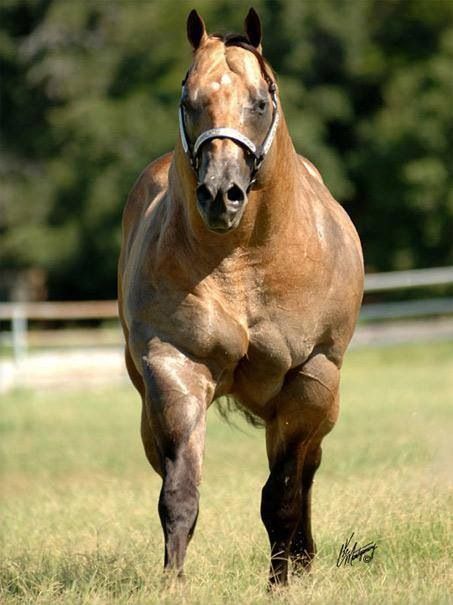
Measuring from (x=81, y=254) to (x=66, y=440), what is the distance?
19.4m

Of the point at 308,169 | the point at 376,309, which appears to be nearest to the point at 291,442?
the point at 308,169

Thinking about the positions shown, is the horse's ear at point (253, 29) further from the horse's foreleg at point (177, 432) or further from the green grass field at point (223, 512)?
the green grass field at point (223, 512)

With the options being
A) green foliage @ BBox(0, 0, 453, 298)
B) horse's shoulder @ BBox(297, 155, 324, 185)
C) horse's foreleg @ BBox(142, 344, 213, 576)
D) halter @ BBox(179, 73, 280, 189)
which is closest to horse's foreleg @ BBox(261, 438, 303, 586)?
horse's foreleg @ BBox(142, 344, 213, 576)

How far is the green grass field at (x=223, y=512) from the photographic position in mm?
5102

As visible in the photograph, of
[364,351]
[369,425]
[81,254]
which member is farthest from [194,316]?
[81,254]

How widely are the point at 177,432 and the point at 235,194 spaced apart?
40.3 inches

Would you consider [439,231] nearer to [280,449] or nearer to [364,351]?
[364,351]

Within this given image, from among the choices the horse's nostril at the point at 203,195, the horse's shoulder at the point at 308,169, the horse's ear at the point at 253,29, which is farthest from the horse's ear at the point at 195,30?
the horse's shoulder at the point at 308,169

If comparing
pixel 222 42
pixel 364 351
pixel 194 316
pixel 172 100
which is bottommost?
pixel 364 351

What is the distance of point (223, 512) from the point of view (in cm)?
719

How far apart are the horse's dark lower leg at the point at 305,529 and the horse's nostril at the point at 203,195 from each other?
189cm

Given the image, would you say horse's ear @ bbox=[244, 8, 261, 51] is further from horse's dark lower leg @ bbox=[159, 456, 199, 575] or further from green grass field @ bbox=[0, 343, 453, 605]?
green grass field @ bbox=[0, 343, 453, 605]

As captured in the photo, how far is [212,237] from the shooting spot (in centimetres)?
530

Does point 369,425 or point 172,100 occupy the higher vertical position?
point 172,100
